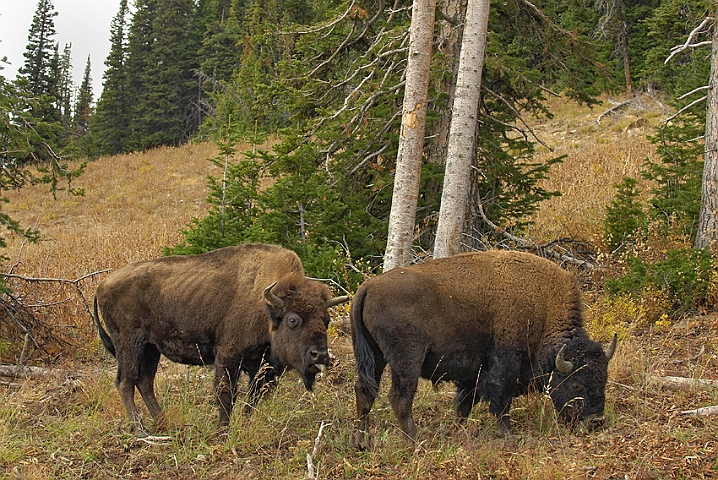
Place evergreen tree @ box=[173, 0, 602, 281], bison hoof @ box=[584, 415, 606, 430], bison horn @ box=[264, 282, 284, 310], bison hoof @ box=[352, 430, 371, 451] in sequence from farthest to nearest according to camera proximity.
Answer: evergreen tree @ box=[173, 0, 602, 281] < bison horn @ box=[264, 282, 284, 310] < bison hoof @ box=[584, 415, 606, 430] < bison hoof @ box=[352, 430, 371, 451]

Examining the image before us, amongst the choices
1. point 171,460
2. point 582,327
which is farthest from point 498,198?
point 171,460

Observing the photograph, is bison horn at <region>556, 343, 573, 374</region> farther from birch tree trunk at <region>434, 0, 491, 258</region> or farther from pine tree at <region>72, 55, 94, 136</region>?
pine tree at <region>72, 55, 94, 136</region>

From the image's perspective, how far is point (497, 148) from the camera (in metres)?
11.6

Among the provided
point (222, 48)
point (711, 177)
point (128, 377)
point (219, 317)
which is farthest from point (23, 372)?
point (222, 48)

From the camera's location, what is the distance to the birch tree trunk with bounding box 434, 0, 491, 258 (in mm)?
9109

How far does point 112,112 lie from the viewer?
4934 centimetres

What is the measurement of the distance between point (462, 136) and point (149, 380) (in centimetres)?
522

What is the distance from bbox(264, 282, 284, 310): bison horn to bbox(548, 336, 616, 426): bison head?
8.68 feet

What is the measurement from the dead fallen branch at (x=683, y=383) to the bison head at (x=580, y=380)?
124 cm

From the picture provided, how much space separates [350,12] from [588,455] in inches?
333

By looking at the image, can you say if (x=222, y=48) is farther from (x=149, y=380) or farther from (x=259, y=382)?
(x=259, y=382)

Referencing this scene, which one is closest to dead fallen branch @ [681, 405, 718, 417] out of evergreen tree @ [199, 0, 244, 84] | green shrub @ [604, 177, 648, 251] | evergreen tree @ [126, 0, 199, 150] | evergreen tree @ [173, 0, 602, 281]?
evergreen tree @ [173, 0, 602, 281]

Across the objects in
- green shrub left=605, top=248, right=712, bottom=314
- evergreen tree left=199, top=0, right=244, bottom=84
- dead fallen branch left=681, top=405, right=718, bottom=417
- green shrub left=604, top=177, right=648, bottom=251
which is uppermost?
evergreen tree left=199, top=0, right=244, bottom=84

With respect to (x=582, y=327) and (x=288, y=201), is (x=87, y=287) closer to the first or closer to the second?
(x=288, y=201)
